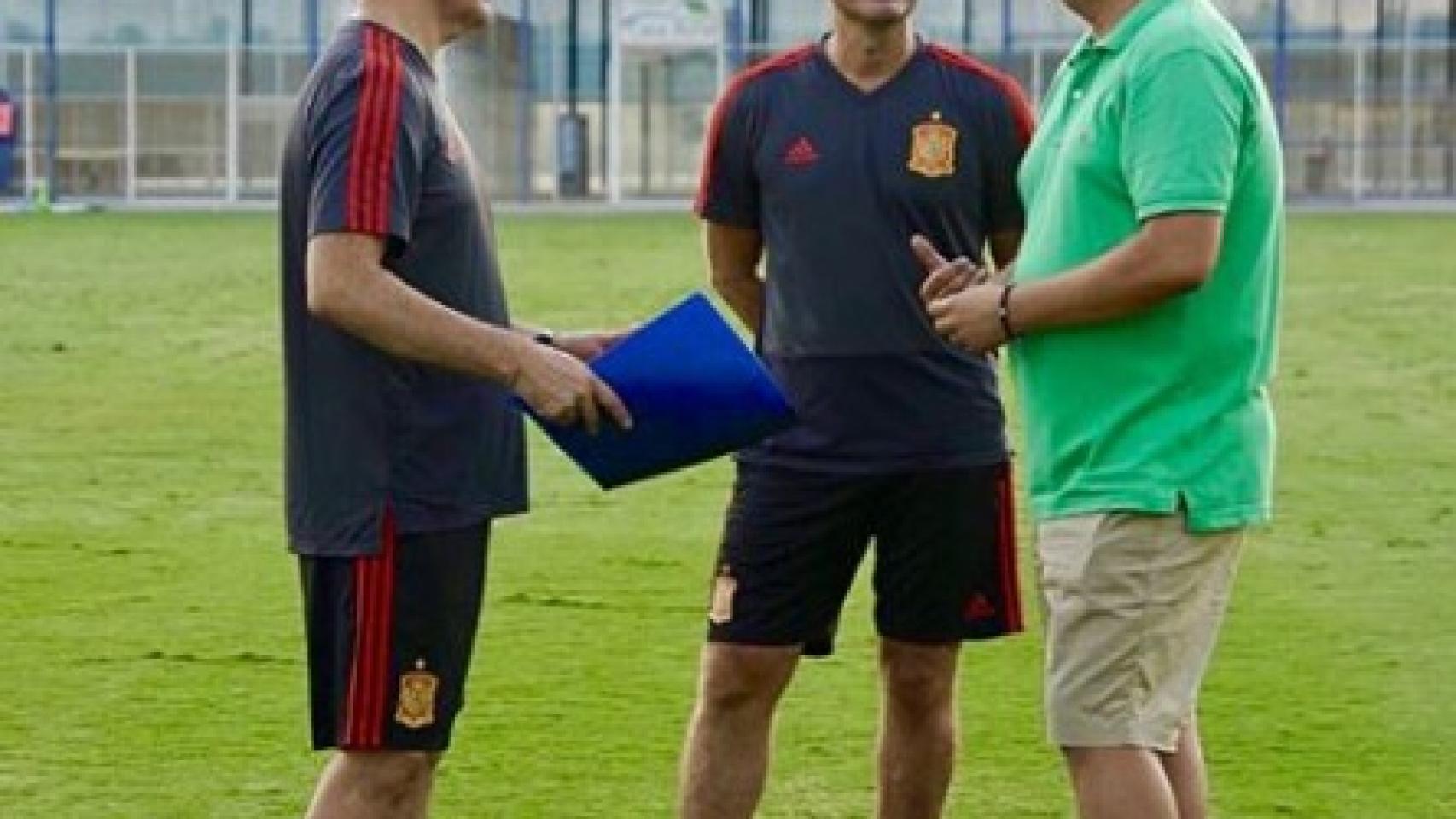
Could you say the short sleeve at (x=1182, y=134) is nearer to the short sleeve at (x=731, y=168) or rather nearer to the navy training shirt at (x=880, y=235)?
the navy training shirt at (x=880, y=235)

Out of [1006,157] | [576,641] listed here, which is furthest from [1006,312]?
[576,641]

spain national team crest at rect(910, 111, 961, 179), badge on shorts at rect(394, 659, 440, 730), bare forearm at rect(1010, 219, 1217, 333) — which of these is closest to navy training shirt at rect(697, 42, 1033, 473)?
spain national team crest at rect(910, 111, 961, 179)

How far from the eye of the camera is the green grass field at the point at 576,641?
8.70 m

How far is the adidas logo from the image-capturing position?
7219 mm

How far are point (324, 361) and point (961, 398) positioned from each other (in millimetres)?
1770

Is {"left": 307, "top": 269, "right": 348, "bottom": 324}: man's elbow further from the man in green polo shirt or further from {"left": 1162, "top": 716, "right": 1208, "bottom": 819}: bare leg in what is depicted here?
{"left": 1162, "top": 716, "right": 1208, "bottom": 819}: bare leg

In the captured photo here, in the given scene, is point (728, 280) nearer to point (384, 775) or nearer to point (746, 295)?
point (746, 295)

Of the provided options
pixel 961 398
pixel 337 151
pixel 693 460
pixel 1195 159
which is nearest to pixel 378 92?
pixel 337 151

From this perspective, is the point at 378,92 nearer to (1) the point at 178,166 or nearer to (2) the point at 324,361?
(2) the point at 324,361

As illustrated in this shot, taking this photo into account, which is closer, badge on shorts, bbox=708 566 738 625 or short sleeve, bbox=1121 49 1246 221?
short sleeve, bbox=1121 49 1246 221

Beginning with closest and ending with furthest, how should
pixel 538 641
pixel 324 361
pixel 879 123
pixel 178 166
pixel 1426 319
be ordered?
pixel 324 361, pixel 879 123, pixel 538 641, pixel 1426 319, pixel 178 166

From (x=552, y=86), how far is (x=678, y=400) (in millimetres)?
51075

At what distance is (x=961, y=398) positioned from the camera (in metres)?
7.26

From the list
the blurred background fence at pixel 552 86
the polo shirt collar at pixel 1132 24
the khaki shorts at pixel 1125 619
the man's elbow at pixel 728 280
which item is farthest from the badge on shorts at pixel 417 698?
the blurred background fence at pixel 552 86
